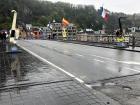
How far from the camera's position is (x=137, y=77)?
10688 mm

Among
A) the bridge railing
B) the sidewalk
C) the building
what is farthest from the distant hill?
the sidewalk

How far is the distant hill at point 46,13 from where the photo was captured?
337ft

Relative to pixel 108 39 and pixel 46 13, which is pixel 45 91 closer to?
pixel 108 39

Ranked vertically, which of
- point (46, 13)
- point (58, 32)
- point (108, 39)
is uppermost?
point (46, 13)

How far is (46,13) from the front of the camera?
379ft

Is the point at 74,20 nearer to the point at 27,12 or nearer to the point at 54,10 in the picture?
the point at 54,10

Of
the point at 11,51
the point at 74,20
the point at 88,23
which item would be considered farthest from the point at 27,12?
the point at 11,51

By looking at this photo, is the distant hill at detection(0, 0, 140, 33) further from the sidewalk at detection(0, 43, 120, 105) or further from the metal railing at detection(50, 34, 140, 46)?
the sidewalk at detection(0, 43, 120, 105)

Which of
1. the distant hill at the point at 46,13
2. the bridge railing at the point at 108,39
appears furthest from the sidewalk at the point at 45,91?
the distant hill at the point at 46,13

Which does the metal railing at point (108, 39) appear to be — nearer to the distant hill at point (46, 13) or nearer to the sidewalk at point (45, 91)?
the sidewalk at point (45, 91)

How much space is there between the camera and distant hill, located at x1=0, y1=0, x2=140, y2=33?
103 metres

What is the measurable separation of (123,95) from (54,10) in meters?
105

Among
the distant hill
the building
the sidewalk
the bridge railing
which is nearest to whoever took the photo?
the sidewalk

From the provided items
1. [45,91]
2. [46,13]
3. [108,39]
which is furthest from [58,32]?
Result: [45,91]
